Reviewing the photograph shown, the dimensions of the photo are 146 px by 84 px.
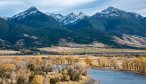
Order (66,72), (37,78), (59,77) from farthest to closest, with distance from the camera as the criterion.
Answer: (66,72) < (59,77) < (37,78)

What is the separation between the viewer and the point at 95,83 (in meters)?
176

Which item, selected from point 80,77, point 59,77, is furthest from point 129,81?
point 59,77

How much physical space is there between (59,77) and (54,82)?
9.40 meters

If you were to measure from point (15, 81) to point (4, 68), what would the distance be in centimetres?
3476

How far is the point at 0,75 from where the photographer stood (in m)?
176

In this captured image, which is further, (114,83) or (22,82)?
(114,83)

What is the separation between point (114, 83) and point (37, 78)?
4759 cm

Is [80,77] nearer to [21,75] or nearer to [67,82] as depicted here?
[67,82]

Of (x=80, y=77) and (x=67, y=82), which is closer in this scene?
(x=67, y=82)

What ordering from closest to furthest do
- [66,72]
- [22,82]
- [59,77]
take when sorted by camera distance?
[22,82] < [59,77] < [66,72]

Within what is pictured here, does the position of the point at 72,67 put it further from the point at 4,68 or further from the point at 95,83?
the point at 4,68

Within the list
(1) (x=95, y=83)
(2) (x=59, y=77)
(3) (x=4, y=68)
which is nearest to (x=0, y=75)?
(3) (x=4, y=68)

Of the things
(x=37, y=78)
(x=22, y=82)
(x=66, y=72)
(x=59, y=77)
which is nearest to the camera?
(x=37, y=78)

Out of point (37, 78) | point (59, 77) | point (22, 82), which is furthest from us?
point (59, 77)
